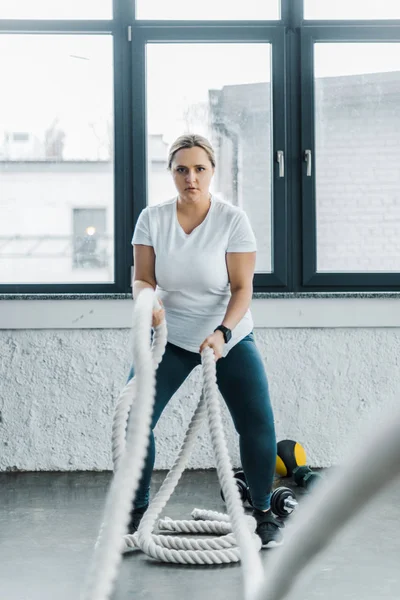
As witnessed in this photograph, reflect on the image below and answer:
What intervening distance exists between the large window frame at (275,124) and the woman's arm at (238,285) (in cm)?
130

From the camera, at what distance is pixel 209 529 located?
2789 mm

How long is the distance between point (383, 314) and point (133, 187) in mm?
1258

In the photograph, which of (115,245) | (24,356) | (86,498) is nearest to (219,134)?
(115,245)

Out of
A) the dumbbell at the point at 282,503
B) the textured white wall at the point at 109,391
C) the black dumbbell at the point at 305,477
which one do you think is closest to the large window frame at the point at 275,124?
the textured white wall at the point at 109,391

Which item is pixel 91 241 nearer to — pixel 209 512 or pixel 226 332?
pixel 209 512

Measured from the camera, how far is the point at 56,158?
13.0 feet

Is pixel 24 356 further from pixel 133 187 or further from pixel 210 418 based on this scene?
pixel 210 418

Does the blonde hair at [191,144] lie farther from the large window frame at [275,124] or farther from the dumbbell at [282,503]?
the large window frame at [275,124]

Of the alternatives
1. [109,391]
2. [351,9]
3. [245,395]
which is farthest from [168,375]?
[351,9]

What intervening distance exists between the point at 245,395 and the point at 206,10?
7.00 ft

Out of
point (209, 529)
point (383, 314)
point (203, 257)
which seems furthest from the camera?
point (383, 314)

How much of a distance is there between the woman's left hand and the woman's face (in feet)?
1.56

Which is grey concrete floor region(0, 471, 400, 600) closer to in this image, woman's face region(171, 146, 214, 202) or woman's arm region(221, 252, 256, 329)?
woman's arm region(221, 252, 256, 329)

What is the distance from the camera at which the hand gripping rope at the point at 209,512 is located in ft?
1.96
